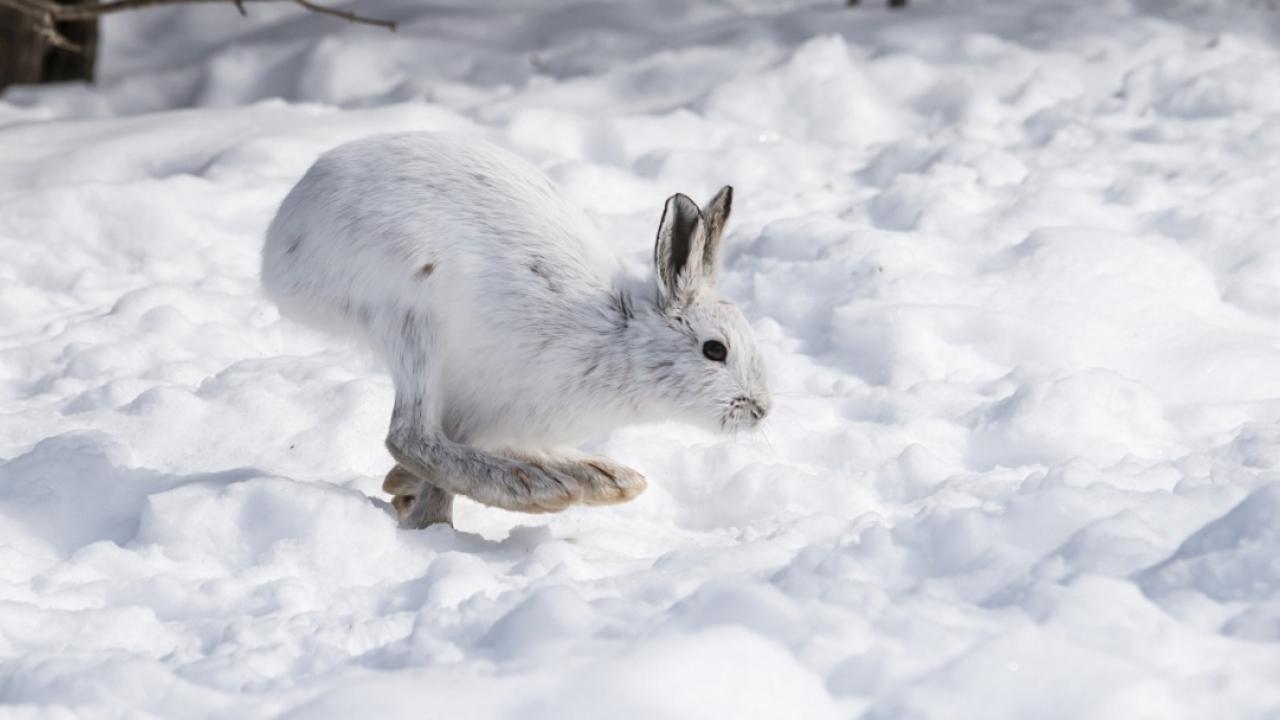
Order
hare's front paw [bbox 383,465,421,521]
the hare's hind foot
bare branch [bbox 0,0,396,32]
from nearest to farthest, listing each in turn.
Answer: the hare's hind foot < hare's front paw [bbox 383,465,421,521] < bare branch [bbox 0,0,396,32]

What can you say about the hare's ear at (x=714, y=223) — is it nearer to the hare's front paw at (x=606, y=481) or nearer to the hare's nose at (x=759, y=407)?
the hare's nose at (x=759, y=407)

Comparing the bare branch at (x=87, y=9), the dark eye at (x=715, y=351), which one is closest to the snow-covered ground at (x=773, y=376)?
the dark eye at (x=715, y=351)

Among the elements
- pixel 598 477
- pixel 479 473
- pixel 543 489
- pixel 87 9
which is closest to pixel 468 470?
pixel 479 473

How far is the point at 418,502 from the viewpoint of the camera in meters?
3.45

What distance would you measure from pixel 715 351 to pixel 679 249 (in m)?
0.26

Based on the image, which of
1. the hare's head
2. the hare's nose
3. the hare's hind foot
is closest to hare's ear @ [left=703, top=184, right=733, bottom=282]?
the hare's head

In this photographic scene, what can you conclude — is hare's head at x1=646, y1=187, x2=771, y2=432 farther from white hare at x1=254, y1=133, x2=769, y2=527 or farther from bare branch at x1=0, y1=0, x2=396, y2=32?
bare branch at x1=0, y1=0, x2=396, y2=32

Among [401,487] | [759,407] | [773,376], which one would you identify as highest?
[759,407]

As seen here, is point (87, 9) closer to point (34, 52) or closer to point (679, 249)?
point (34, 52)

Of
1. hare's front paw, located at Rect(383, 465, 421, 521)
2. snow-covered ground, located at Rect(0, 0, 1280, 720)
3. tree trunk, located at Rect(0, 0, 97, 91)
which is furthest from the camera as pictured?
tree trunk, located at Rect(0, 0, 97, 91)

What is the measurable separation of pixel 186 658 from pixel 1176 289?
10.8 feet

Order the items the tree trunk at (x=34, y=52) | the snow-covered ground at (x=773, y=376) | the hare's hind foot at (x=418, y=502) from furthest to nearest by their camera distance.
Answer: the tree trunk at (x=34, y=52), the hare's hind foot at (x=418, y=502), the snow-covered ground at (x=773, y=376)

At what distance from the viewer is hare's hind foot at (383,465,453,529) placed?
3.43 m

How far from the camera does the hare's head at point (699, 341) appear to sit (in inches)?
131
